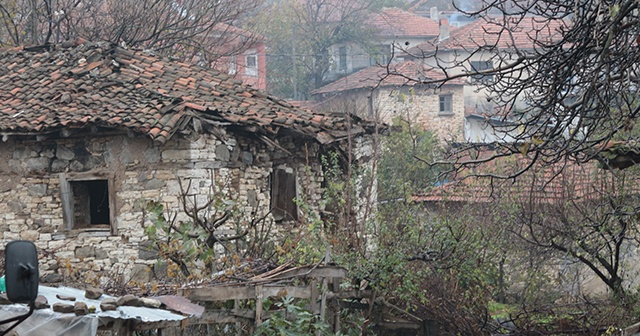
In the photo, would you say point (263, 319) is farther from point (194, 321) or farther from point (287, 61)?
point (287, 61)

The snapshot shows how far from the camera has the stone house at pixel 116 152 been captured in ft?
38.9

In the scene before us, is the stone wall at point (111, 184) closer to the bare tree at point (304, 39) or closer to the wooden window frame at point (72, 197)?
the wooden window frame at point (72, 197)

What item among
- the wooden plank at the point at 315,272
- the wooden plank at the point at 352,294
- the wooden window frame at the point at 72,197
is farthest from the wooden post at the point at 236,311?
the wooden window frame at the point at 72,197

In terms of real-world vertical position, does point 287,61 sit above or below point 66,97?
above

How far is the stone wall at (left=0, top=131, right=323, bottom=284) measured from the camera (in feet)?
39.3

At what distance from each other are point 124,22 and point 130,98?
1026 centimetres

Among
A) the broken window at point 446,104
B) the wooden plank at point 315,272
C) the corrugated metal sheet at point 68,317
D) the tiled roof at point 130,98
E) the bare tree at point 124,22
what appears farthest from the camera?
the broken window at point 446,104

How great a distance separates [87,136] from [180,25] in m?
12.4

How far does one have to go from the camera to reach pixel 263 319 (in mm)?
7754

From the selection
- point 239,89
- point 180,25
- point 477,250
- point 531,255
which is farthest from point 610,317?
point 180,25

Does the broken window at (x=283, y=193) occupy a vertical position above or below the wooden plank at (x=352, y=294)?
above

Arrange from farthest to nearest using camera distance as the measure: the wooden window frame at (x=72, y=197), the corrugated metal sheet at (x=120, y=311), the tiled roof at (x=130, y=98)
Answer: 1. the wooden window frame at (x=72, y=197)
2. the tiled roof at (x=130, y=98)
3. the corrugated metal sheet at (x=120, y=311)

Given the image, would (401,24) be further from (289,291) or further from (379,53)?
(289,291)

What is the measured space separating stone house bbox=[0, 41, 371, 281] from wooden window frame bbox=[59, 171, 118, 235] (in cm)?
1
